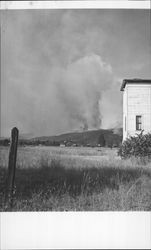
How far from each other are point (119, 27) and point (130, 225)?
2.09 metres

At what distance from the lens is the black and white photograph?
11.4 feet

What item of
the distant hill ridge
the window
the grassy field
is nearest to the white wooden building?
the window

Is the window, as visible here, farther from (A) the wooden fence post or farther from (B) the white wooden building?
(A) the wooden fence post

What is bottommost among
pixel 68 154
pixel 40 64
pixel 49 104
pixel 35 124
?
pixel 68 154

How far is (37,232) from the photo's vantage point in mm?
3375

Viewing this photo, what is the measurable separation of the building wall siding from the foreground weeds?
0.42m

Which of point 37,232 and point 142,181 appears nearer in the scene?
point 37,232

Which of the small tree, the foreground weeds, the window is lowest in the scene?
the foreground weeds

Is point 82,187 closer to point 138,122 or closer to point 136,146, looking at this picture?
point 136,146

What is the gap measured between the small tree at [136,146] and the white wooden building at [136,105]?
2.1 inches

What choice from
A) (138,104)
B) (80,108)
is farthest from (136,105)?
(80,108)

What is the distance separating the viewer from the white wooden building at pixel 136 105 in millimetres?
3584

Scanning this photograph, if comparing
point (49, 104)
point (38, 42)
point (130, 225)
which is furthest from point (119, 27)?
point (130, 225)

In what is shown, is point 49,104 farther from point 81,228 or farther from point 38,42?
point 81,228
